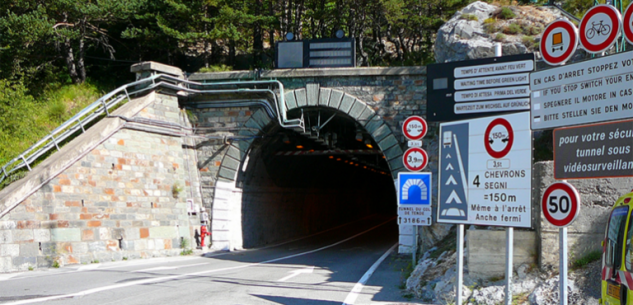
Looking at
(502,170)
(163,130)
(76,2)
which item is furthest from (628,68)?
(76,2)

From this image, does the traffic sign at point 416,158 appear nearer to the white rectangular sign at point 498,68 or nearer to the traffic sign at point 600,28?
the white rectangular sign at point 498,68

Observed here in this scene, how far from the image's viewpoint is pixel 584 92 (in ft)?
18.9

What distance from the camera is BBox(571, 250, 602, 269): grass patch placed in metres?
8.15

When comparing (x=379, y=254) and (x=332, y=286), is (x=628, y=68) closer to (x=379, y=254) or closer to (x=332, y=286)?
(x=332, y=286)

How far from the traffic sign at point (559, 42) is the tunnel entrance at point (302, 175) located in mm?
13712

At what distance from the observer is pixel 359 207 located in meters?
45.8

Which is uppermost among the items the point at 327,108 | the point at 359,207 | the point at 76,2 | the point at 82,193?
the point at 76,2

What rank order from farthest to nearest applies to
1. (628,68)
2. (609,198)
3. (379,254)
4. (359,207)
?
(359,207) → (379,254) → (609,198) → (628,68)

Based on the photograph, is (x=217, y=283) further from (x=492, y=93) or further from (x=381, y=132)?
(x=381, y=132)

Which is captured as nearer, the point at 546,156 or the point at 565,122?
the point at 565,122

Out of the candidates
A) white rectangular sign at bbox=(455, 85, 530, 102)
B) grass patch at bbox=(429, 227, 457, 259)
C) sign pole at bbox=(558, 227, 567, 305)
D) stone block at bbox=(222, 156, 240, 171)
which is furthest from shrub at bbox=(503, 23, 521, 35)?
sign pole at bbox=(558, 227, 567, 305)

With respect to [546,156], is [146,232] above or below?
below

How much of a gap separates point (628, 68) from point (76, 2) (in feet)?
73.3

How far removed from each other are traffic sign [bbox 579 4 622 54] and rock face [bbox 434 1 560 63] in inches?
417
